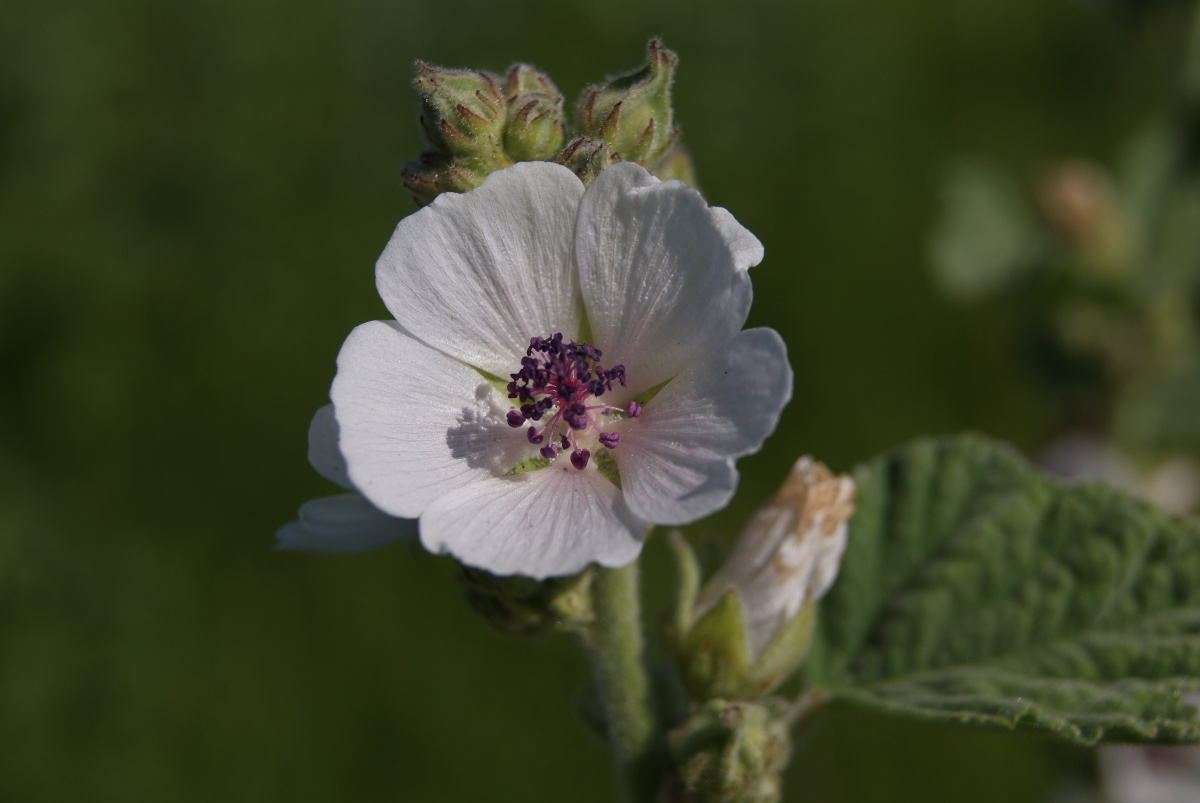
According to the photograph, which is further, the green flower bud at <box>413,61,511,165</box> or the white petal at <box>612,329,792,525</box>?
the green flower bud at <box>413,61,511,165</box>

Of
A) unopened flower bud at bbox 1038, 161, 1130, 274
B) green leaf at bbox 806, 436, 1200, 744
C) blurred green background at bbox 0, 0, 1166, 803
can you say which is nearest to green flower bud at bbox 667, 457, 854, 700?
green leaf at bbox 806, 436, 1200, 744

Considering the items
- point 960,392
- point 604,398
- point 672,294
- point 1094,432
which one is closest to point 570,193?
point 672,294

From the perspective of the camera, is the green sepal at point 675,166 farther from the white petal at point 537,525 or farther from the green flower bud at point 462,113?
the white petal at point 537,525

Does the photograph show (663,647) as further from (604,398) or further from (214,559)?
(214,559)

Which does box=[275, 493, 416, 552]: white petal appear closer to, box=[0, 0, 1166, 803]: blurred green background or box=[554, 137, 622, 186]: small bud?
box=[554, 137, 622, 186]: small bud

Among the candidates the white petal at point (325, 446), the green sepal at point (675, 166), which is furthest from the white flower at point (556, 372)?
the green sepal at point (675, 166)

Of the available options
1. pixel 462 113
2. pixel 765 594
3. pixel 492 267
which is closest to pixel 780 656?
pixel 765 594
